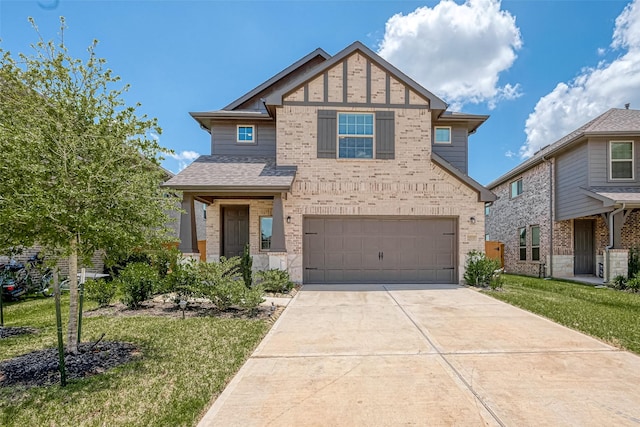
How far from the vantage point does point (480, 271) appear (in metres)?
A: 10.6

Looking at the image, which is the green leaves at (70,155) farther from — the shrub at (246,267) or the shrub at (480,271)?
the shrub at (480,271)

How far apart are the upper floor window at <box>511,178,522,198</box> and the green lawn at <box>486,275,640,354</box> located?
8163 millimetres

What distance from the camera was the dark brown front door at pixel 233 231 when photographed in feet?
41.4

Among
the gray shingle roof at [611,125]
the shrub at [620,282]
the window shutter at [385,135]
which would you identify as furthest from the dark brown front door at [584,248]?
the window shutter at [385,135]

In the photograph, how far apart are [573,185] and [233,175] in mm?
13889

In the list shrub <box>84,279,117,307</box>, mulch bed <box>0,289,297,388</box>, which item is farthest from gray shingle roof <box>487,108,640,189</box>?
shrub <box>84,279,117,307</box>

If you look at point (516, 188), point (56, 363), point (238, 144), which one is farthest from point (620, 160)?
point (56, 363)

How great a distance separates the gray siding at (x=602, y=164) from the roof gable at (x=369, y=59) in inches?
269

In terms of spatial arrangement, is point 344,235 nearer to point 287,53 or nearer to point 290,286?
point 290,286

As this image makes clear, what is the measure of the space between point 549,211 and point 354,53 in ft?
38.1

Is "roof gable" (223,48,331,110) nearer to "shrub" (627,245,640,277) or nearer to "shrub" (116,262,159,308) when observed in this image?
"shrub" (116,262,159,308)

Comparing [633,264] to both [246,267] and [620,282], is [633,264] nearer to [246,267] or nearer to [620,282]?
[620,282]

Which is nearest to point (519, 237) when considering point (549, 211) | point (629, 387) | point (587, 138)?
point (549, 211)

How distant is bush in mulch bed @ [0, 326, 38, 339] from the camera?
5641mm
